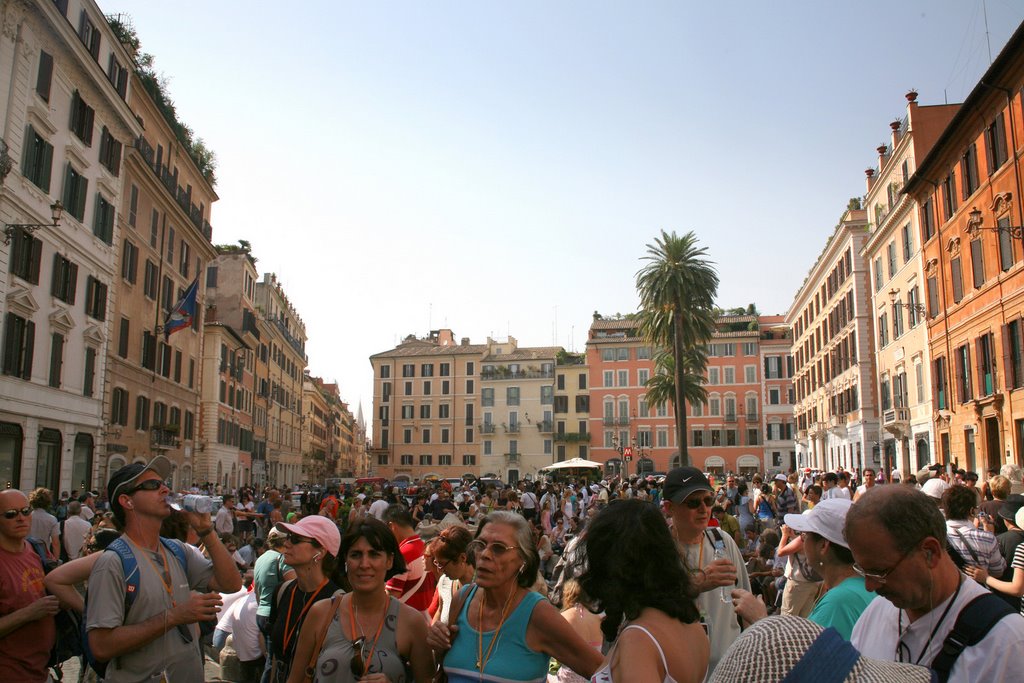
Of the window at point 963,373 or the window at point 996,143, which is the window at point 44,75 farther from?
the window at point 963,373

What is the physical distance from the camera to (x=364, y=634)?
149 inches

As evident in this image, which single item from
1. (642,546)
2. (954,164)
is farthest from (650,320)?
(642,546)

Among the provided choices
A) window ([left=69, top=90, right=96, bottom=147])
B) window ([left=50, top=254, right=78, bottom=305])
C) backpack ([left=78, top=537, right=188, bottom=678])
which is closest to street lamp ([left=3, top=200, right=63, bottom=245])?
window ([left=50, top=254, right=78, bottom=305])

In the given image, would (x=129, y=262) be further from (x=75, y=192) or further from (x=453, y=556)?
(x=453, y=556)

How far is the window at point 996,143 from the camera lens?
79.5 ft

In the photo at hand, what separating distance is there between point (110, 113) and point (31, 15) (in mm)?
6055

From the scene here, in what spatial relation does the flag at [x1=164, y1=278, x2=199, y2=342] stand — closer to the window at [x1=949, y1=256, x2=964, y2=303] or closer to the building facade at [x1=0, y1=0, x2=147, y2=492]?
the building facade at [x1=0, y1=0, x2=147, y2=492]

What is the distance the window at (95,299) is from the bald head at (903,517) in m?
28.3

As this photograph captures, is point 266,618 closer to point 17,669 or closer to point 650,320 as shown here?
point 17,669

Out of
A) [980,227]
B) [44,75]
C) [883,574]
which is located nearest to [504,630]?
[883,574]

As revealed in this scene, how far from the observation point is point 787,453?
75.1m

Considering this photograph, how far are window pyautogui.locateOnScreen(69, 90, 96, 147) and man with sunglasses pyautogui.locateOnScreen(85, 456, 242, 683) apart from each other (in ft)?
81.6

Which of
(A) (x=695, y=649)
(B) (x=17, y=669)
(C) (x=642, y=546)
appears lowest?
(B) (x=17, y=669)

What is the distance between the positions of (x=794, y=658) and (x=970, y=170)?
3048cm
